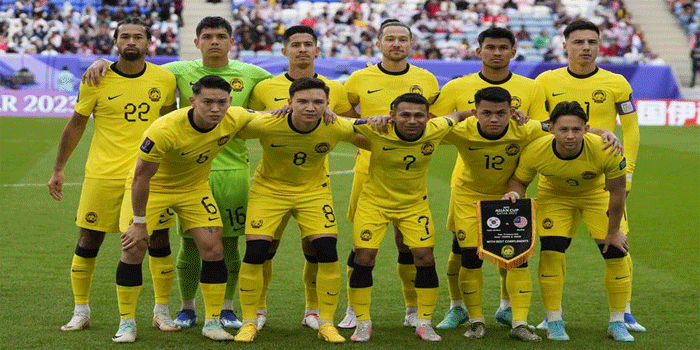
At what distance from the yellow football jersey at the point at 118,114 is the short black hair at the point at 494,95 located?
8.53ft

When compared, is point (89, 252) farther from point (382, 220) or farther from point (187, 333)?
point (382, 220)

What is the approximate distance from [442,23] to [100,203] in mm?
27595

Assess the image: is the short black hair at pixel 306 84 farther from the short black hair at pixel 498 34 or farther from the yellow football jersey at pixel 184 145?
the short black hair at pixel 498 34

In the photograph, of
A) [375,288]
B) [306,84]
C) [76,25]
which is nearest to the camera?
[306,84]

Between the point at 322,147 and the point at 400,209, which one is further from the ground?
the point at 322,147

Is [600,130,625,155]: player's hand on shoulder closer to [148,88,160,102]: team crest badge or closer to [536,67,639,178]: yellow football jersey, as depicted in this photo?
[536,67,639,178]: yellow football jersey

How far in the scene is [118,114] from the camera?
8539 mm

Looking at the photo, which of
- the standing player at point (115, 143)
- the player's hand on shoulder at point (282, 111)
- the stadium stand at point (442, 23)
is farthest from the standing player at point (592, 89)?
the stadium stand at point (442, 23)

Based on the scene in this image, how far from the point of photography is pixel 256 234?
827 cm

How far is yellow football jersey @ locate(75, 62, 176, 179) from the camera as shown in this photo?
8.50 metres

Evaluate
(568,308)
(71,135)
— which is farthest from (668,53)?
(71,135)

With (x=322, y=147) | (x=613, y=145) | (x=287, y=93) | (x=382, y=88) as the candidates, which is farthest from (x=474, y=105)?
(x=287, y=93)

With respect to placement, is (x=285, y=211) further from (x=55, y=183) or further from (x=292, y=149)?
(x=55, y=183)

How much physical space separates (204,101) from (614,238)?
3.36 meters
